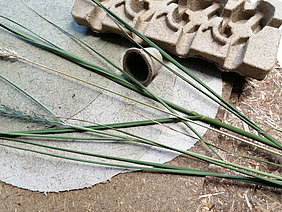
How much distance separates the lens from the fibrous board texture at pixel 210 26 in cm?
168

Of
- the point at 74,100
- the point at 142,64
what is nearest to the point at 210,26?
the point at 142,64

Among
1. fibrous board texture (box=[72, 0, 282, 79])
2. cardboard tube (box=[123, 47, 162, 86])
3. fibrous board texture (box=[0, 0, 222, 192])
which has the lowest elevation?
fibrous board texture (box=[0, 0, 222, 192])

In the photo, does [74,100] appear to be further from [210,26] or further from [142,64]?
[210,26]

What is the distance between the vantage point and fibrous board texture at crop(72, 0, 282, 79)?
1.68 metres

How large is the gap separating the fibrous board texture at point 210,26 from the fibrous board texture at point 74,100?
14 cm

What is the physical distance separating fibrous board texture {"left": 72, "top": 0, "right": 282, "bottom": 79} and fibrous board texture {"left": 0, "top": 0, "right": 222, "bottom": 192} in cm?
14

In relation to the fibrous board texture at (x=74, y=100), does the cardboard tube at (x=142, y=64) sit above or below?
above

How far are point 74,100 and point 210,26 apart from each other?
2.78 ft

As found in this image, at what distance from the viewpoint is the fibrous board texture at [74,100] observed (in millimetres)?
1582

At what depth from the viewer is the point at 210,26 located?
1.79 m

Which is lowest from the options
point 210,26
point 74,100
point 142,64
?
A: point 74,100

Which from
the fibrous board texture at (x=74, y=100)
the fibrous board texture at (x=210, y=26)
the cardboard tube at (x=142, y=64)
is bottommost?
the fibrous board texture at (x=74, y=100)

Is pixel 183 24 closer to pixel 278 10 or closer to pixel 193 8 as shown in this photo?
pixel 193 8

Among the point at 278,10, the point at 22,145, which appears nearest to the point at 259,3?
the point at 278,10
